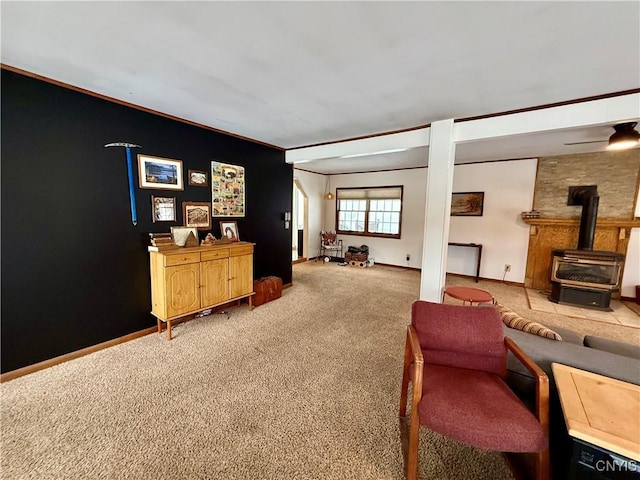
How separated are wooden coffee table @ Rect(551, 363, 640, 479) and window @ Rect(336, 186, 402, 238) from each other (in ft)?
17.9

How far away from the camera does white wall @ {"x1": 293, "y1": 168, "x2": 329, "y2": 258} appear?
22.5ft

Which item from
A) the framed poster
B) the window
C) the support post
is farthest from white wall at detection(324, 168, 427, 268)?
the framed poster

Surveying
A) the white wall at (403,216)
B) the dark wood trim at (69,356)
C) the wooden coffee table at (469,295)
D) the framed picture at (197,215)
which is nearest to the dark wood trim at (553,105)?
the wooden coffee table at (469,295)

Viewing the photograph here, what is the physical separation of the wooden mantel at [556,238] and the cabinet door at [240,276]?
16.3 feet

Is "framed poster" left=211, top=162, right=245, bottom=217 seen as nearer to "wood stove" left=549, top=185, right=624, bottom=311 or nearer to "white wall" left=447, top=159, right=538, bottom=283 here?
"white wall" left=447, top=159, right=538, bottom=283

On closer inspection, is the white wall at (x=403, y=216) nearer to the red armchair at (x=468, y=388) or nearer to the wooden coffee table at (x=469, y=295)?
the wooden coffee table at (x=469, y=295)

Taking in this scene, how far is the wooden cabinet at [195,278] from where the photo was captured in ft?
9.01

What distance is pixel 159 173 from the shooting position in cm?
293

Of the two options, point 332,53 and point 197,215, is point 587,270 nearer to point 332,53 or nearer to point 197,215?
point 332,53

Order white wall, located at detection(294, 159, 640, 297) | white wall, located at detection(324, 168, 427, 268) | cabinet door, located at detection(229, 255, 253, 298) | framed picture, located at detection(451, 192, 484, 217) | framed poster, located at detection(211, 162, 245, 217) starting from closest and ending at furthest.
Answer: cabinet door, located at detection(229, 255, 253, 298) < framed poster, located at detection(211, 162, 245, 217) < white wall, located at detection(294, 159, 640, 297) < framed picture, located at detection(451, 192, 484, 217) < white wall, located at detection(324, 168, 427, 268)

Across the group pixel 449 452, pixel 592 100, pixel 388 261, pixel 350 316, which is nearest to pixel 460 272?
pixel 388 261

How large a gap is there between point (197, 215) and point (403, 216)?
478 centimetres

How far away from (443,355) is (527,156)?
15.6 feet

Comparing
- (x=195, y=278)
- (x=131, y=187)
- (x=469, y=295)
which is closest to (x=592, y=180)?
(x=469, y=295)
